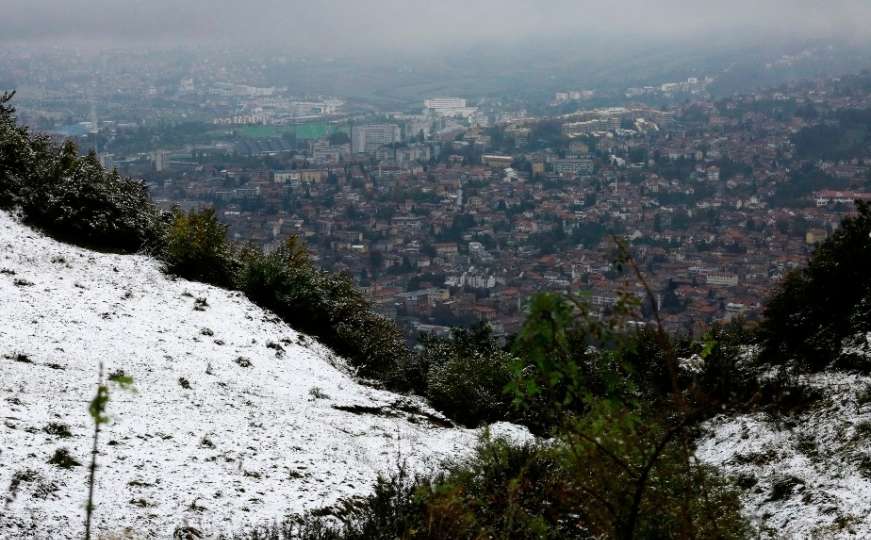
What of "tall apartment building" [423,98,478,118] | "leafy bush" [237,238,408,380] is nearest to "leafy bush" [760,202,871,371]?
"leafy bush" [237,238,408,380]

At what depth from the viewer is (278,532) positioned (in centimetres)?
420

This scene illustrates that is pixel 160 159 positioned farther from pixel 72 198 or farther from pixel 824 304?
pixel 824 304

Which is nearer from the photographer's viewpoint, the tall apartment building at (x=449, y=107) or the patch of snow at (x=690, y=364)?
the patch of snow at (x=690, y=364)

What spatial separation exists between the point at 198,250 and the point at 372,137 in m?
73.5

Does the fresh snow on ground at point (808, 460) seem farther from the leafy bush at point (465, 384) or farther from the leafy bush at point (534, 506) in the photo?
the leafy bush at point (465, 384)

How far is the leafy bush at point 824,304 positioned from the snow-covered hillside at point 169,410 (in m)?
3.19

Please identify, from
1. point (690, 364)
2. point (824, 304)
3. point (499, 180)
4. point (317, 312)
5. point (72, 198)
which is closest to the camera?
point (824, 304)

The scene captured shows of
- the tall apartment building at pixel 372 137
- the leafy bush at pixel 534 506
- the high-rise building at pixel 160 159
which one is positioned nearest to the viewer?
the leafy bush at pixel 534 506

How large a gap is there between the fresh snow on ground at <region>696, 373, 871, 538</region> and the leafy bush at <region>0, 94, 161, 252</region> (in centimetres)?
804

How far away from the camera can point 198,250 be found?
396 inches

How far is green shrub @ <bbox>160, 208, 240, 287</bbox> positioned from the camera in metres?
9.92

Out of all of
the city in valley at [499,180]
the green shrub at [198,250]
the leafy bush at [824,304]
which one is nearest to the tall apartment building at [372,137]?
the city in valley at [499,180]

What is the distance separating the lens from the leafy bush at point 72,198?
9766 millimetres

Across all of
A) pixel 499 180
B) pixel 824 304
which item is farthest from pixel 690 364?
pixel 499 180
